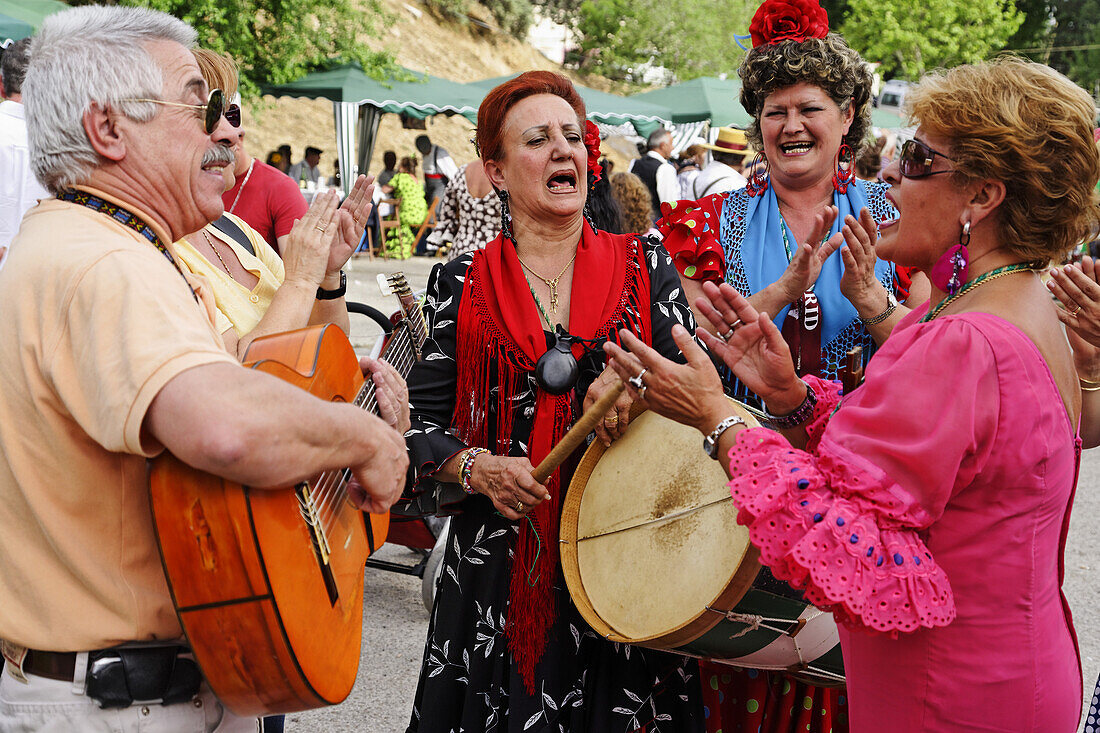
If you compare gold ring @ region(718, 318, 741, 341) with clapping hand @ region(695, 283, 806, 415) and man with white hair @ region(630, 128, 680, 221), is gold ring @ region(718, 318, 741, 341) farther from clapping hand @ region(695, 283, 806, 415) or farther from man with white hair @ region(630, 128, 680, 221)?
man with white hair @ region(630, 128, 680, 221)

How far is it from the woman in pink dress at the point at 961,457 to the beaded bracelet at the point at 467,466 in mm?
718

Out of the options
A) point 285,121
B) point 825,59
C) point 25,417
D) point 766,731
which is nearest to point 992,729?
point 766,731

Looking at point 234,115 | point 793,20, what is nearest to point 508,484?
point 234,115

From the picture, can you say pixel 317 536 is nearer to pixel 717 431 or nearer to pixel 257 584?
pixel 257 584

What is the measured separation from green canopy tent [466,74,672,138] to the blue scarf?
548 inches

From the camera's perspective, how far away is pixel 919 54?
3503cm

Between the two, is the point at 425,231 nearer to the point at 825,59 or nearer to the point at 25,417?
the point at 825,59

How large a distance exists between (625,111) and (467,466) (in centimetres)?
1562

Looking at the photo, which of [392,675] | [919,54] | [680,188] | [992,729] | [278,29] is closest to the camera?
[992,729]

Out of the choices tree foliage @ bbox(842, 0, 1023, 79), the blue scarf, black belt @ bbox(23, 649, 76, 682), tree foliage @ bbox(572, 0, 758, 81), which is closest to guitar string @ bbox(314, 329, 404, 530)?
black belt @ bbox(23, 649, 76, 682)

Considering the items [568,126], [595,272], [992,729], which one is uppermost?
[568,126]

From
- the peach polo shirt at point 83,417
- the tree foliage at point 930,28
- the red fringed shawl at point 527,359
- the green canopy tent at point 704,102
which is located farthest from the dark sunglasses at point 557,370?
the tree foliage at point 930,28

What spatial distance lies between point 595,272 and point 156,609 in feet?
4.65

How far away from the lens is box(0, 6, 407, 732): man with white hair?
140cm
